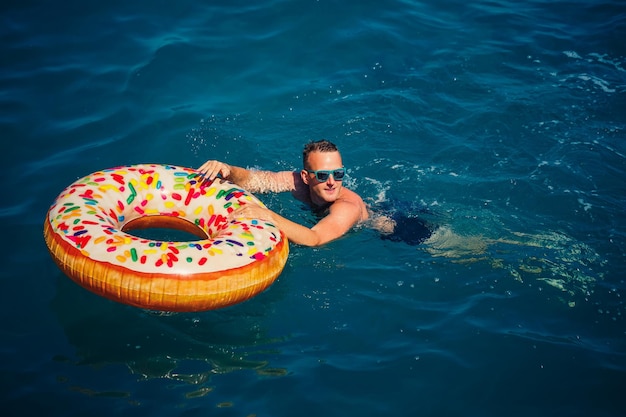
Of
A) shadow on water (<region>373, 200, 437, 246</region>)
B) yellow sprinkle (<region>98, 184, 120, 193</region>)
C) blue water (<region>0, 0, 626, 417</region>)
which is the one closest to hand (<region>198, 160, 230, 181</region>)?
yellow sprinkle (<region>98, 184, 120, 193</region>)

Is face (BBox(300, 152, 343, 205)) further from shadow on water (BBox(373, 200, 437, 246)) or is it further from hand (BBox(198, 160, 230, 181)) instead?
hand (BBox(198, 160, 230, 181))

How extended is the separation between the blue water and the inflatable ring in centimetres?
66

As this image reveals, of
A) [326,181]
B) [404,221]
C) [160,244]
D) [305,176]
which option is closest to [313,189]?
[305,176]

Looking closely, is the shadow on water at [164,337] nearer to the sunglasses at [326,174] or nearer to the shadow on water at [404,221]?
the sunglasses at [326,174]

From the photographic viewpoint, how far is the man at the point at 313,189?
552 centimetres

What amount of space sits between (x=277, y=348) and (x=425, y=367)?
121 cm

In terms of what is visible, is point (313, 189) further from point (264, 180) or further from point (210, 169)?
point (210, 169)

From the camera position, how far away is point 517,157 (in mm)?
7664

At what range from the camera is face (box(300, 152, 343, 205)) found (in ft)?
19.6

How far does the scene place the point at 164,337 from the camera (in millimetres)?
5238

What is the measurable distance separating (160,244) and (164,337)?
0.88 meters

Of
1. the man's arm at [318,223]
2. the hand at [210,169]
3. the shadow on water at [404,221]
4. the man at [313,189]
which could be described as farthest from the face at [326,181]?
the hand at [210,169]

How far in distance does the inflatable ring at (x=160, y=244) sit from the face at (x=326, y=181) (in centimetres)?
76

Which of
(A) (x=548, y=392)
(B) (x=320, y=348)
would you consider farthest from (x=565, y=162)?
(B) (x=320, y=348)
